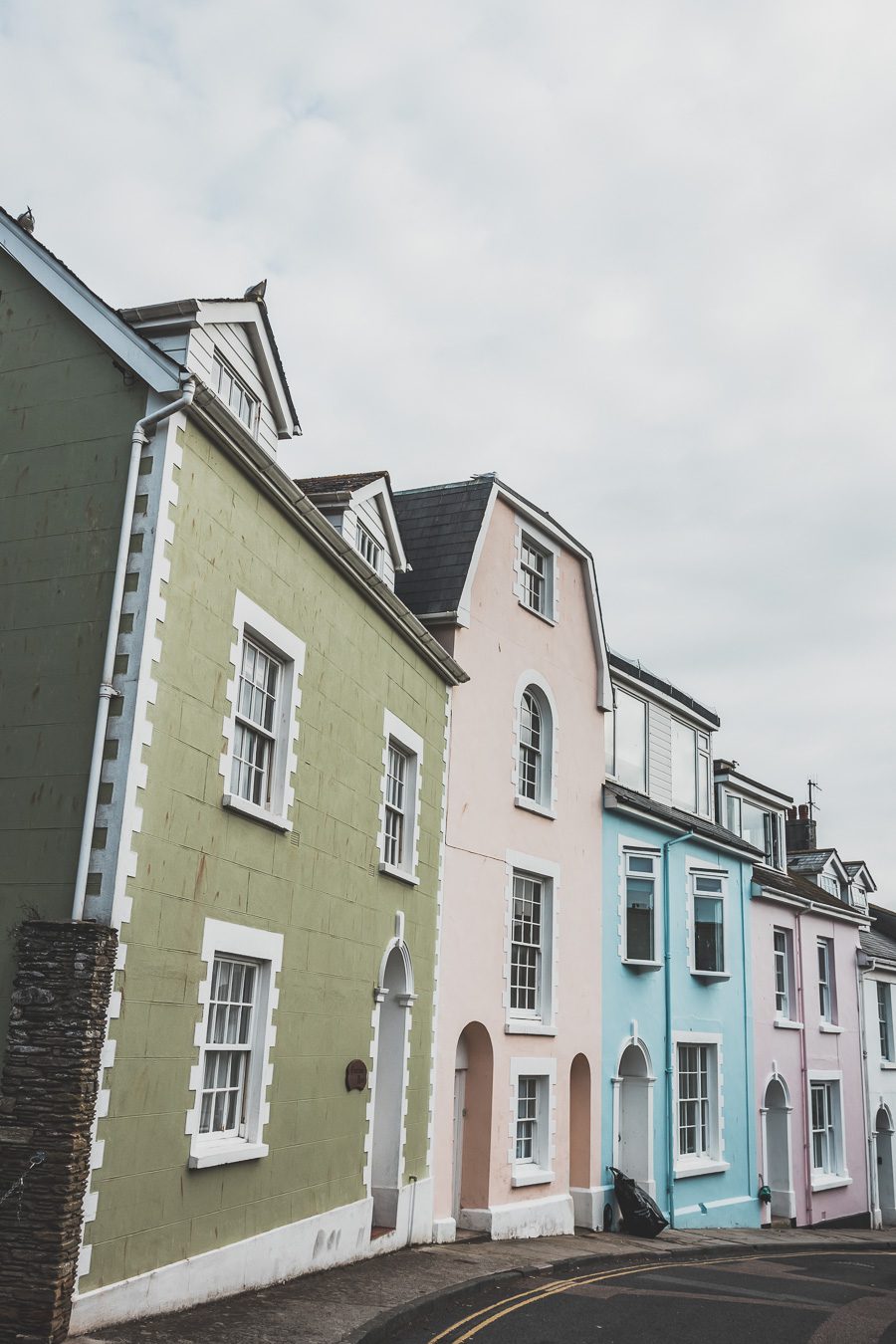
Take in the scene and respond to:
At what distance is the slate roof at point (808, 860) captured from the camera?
104 feet

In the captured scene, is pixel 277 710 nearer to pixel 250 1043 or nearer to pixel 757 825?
pixel 250 1043

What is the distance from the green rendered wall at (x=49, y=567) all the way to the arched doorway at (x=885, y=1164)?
27874 mm

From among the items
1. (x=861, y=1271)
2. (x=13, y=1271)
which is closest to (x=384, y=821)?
(x=13, y=1271)

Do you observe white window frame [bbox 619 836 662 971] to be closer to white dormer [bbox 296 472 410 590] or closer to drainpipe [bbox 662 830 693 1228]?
drainpipe [bbox 662 830 693 1228]

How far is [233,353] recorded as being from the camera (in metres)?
12.1

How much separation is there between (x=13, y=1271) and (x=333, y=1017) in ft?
16.6

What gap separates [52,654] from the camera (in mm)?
9430

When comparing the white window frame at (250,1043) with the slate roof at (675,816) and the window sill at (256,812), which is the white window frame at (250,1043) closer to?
the window sill at (256,812)

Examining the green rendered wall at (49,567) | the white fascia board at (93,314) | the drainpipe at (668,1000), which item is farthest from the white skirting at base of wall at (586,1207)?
the white fascia board at (93,314)

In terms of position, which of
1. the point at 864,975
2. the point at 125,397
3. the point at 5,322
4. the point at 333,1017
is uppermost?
the point at 5,322

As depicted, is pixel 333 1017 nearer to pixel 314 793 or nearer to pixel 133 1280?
pixel 314 793

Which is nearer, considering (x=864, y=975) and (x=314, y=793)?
(x=314, y=793)

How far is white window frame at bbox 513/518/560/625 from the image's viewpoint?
1944 centimetres

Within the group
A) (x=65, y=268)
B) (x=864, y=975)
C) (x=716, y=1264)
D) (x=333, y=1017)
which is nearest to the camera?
(x=65, y=268)
